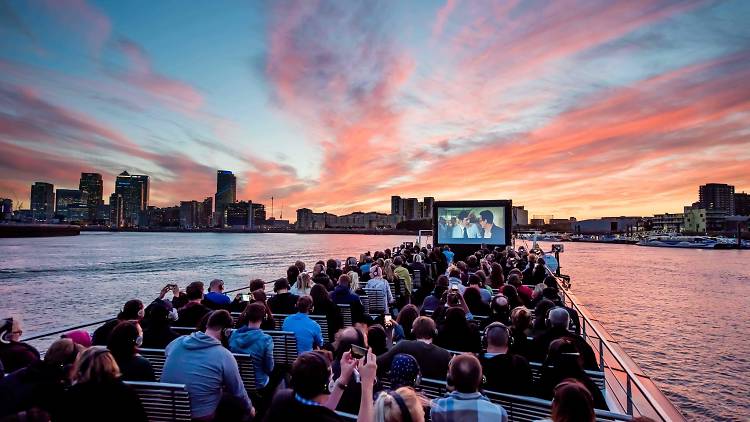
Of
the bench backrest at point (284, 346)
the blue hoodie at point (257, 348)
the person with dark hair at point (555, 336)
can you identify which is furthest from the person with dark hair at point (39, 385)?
the person with dark hair at point (555, 336)

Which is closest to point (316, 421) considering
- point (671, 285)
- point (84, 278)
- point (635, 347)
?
point (635, 347)

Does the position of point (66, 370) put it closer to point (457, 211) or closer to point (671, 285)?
point (457, 211)

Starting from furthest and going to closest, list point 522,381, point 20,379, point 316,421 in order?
1. point 522,381
2. point 20,379
3. point 316,421

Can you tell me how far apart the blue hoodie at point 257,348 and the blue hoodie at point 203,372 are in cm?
79

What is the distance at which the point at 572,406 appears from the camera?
2211 millimetres

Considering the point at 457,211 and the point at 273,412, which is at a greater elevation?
the point at 457,211

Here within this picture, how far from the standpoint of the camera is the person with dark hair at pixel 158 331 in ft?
15.9

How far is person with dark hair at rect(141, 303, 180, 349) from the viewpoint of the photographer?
485 cm

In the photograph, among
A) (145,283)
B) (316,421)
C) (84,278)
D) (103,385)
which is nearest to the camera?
(316,421)

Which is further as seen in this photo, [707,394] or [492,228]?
[492,228]

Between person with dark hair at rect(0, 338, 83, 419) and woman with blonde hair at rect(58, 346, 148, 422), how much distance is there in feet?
0.99

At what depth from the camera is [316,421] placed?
229 centimetres

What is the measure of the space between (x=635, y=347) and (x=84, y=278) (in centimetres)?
4369

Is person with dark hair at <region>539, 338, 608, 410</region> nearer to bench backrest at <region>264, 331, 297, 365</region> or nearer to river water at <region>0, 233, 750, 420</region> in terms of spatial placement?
bench backrest at <region>264, 331, 297, 365</region>
